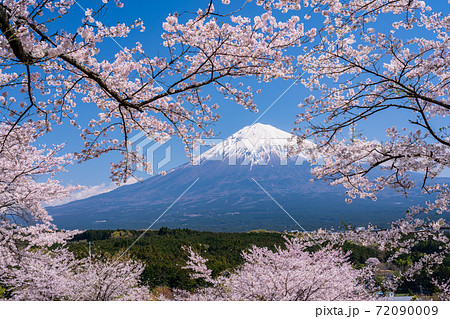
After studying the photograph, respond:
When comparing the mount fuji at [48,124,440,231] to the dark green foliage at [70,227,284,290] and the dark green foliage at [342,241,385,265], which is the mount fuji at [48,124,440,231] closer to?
the dark green foliage at [342,241,385,265]

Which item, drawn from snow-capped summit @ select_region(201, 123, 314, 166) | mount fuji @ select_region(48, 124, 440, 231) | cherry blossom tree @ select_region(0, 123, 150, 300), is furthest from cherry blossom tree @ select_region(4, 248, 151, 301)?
snow-capped summit @ select_region(201, 123, 314, 166)

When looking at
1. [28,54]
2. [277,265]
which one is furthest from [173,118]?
[277,265]

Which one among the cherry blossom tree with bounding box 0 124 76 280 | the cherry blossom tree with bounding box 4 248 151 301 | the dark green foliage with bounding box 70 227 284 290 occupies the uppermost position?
the cherry blossom tree with bounding box 0 124 76 280

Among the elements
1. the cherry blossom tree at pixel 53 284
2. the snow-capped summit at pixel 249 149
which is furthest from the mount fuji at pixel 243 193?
the cherry blossom tree at pixel 53 284

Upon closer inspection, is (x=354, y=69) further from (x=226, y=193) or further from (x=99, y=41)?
(x=226, y=193)

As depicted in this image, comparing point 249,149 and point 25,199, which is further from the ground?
point 249,149

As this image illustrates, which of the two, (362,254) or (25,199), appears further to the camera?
(362,254)

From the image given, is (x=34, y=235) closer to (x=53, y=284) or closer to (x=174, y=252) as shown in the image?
(x=53, y=284)

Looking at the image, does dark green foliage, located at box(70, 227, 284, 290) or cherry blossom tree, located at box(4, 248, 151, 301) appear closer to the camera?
cherry blossom tree, located at box(4, 248, 151, 301)

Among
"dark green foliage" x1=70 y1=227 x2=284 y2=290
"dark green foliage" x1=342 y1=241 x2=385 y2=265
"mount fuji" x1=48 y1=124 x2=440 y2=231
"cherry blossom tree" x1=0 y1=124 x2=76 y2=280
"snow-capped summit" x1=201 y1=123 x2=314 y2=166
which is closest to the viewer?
"cherry blossom tree" x1=0 y1=124 x2=76 y2=280

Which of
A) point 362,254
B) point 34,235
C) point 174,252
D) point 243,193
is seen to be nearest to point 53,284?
point 34,235

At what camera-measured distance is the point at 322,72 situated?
4441mm

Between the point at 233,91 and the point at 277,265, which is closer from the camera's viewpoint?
the point at 233,91

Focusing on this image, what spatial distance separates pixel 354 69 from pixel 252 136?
9170 centimetres
